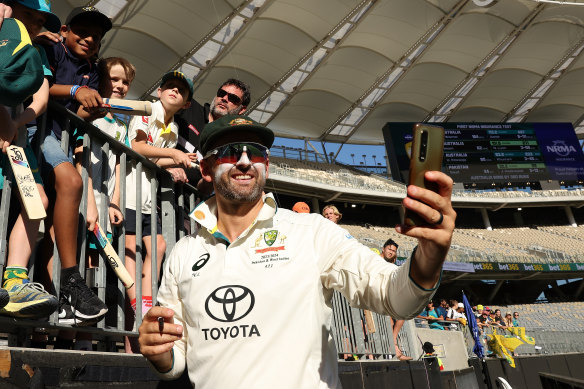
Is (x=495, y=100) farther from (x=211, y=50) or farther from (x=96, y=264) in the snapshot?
(x=96, y=264)

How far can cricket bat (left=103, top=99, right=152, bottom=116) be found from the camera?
8.17 ft

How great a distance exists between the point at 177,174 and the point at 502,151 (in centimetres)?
3073

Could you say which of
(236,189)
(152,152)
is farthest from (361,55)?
(236,189)

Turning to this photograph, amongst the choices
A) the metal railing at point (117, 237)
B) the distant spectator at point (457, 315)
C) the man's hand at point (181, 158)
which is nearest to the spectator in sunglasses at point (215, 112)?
the metal railing at point (117, 237)

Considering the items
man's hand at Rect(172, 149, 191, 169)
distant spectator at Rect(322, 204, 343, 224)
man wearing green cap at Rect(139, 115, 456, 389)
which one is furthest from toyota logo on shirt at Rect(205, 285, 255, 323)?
distant spectator at Rect(322, 204, 343, 224)

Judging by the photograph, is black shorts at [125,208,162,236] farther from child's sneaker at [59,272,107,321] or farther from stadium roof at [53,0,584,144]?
stadium roof at [53,0,584,144]

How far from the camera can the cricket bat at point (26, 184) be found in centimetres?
191

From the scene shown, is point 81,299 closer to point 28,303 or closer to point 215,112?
point 28,303

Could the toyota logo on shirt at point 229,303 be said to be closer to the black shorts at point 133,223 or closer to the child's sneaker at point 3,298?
the child's sneaker at point 3,298

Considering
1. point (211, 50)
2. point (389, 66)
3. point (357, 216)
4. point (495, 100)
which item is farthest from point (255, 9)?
point (495, 100)

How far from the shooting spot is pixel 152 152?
131 inches

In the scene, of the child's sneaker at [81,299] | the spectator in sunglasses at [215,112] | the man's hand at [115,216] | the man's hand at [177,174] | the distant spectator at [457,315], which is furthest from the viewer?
the distant spectator at [457,315]

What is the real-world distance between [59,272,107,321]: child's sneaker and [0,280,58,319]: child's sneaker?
23 centimetres

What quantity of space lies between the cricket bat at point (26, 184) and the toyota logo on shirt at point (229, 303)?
86cm
